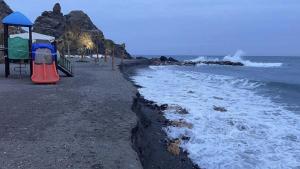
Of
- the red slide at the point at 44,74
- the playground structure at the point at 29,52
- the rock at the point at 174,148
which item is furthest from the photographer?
the playground structure at the point at 29,52

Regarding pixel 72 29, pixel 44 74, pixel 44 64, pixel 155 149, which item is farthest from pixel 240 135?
pixel 72 29

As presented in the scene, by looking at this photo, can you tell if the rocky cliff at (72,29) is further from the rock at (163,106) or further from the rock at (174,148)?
the rock at (174,148)

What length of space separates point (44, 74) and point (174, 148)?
1159cm

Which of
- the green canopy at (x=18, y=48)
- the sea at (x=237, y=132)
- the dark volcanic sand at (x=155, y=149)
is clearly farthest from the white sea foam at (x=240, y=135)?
the green canopy at (x=18, y=48)

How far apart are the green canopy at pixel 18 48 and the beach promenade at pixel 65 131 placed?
7230 mm

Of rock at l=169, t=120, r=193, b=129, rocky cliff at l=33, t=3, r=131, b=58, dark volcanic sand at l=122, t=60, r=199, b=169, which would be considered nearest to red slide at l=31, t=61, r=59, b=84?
dark volcanic sand at l=122, t=60, r=199, b=169

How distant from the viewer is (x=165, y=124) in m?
16.0

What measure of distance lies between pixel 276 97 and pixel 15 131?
20195mm

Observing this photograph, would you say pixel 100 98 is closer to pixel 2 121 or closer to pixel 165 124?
pixel 165 124

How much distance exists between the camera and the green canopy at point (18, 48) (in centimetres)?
2407

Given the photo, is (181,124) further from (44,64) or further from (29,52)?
(29,52)

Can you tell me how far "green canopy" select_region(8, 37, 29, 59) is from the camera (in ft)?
79.0

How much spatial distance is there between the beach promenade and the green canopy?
23.7 ft

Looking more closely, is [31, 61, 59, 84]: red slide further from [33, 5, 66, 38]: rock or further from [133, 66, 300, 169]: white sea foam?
[33, 5, 66, 38]: rock
